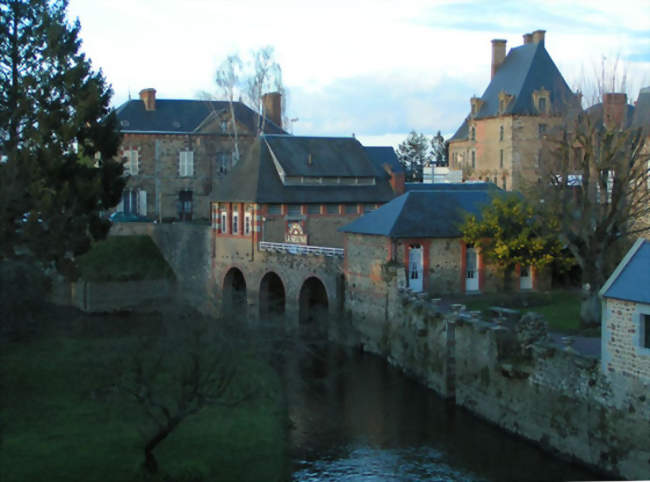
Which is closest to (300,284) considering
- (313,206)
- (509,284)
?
(313,206)

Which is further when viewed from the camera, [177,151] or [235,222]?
[177,151]

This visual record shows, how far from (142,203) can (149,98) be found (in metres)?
6.76

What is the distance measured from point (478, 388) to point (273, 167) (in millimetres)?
19788

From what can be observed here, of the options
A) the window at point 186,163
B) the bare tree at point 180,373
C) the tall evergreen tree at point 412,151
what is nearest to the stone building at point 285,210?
the window at point 186,163

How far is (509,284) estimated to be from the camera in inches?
1277

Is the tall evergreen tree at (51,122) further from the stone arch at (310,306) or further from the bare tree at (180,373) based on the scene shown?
the bare tree at (180,373)

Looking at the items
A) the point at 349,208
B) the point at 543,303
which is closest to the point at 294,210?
the point at 349,208

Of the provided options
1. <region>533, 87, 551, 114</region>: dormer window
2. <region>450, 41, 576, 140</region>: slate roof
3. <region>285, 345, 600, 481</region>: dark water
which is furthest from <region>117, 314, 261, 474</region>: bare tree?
<region>450, 41, 576, 140</region>: slate roof

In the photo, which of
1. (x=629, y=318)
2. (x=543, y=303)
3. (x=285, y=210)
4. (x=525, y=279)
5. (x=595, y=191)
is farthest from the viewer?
(x=285, y=210)

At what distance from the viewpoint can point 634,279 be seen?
17359mm

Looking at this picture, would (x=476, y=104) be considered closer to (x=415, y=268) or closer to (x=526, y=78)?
(x=526, y=78)

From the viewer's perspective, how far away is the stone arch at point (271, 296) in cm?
3628

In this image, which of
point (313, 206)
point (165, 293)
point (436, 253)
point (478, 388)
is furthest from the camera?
point (165, 293)

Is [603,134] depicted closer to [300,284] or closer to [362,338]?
[362,338]
